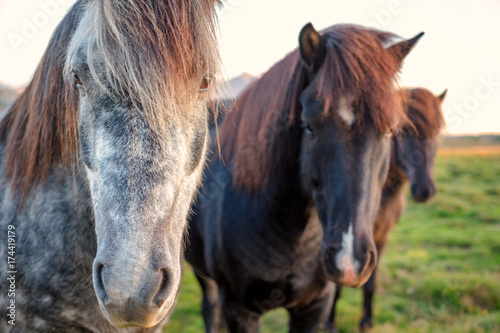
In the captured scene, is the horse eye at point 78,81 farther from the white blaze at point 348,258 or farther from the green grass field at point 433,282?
the green grass field at point 433,282

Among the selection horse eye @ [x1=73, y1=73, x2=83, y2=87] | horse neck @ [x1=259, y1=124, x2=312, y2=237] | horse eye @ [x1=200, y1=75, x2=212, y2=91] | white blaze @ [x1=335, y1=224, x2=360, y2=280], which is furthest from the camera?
horse neck @ [x1=259, y1=124, x2=312, y2=237]

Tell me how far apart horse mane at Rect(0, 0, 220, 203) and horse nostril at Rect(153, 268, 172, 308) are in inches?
21.7

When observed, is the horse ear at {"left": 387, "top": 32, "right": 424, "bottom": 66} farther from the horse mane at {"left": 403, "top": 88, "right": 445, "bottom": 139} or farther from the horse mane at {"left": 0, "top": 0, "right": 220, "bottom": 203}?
the horse mane at {"left": 403, "top": 88, "right": 445, "bottom": 139}

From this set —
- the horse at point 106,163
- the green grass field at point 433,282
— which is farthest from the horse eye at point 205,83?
the green grass field at point 433,282

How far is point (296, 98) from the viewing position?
266 centimetres

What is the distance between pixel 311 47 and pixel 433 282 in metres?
4.89

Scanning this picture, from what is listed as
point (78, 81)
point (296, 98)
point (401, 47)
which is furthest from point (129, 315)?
point (401, 47)

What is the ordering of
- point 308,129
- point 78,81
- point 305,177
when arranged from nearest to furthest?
point 78,81 → point 308,129 → point 305,177

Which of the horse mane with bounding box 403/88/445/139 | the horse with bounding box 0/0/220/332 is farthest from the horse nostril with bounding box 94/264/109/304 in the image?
the horse mane with bounding box 403/88/445/139

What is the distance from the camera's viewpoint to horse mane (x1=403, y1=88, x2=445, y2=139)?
5.11m

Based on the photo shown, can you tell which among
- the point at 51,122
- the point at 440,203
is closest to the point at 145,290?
the point at 51,122

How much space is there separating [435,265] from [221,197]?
5.41 m

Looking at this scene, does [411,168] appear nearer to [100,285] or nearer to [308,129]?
[308,129]

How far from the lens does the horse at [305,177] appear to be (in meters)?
2.26
